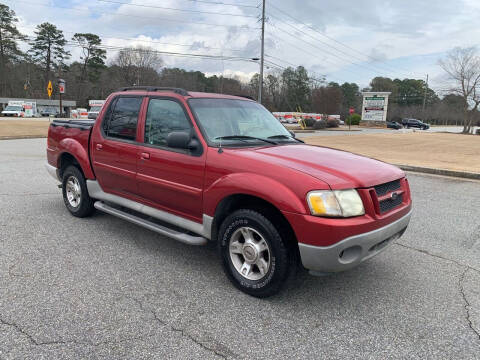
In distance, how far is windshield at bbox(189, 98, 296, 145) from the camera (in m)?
3.81

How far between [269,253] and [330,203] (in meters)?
0.68

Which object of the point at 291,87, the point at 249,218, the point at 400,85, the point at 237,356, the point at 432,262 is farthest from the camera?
the point at 400,85

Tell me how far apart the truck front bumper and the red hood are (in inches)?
16.7

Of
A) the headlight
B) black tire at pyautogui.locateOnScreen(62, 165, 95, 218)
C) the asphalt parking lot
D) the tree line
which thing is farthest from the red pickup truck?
the tree line

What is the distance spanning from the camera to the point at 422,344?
268cm

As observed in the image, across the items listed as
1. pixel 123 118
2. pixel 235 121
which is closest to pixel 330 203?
pixel 235 121

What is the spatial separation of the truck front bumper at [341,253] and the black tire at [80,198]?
351cm

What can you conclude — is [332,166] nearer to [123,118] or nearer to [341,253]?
[341,253]

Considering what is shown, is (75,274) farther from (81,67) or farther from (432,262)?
(81,67)

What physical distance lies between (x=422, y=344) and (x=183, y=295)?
194cm

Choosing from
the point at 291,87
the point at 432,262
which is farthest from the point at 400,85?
the point at 432,262

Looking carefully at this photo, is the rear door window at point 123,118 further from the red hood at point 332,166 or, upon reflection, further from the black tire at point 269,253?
the black tire at point 269,253

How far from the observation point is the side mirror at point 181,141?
3.51 m

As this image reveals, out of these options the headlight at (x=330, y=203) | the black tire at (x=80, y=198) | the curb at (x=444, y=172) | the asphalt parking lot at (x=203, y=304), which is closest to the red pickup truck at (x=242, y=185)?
the headlight at (x=330, y=203)
